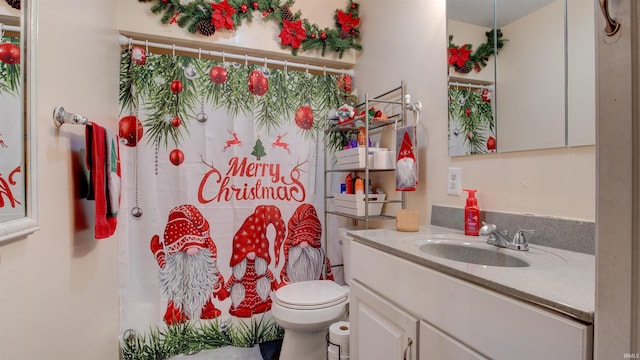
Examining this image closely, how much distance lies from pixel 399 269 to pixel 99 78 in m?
1.54

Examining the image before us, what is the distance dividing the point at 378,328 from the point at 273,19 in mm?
1928

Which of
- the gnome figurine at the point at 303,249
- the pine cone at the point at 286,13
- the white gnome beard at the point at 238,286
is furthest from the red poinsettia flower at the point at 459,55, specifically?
the white gnome beard at the point at 238,286

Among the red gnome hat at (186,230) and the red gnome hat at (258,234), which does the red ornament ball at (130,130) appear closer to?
the red gnome hat at (186,230)

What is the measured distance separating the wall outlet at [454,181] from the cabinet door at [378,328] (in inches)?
23.7

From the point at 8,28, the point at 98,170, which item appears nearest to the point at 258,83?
the point at 98,170

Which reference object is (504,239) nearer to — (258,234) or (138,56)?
(258,234)

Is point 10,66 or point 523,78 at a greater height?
point 523,78

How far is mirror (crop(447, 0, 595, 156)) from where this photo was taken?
90 centimetres

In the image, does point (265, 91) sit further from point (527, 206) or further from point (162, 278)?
point (527, 206)

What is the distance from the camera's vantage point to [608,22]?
36 centimetres

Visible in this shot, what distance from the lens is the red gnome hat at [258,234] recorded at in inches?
75.5

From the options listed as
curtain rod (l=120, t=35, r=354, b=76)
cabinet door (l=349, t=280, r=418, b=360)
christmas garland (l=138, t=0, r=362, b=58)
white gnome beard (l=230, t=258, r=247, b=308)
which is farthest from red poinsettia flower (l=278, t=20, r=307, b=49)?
cabinet door (l=349, t=280, r=418, b=360)

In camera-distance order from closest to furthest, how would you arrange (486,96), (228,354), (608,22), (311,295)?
(608,22)
(486,96)
(311,295)
(228,354)

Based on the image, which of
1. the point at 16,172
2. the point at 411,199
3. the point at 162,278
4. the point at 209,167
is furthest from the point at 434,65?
the point at 162,278
